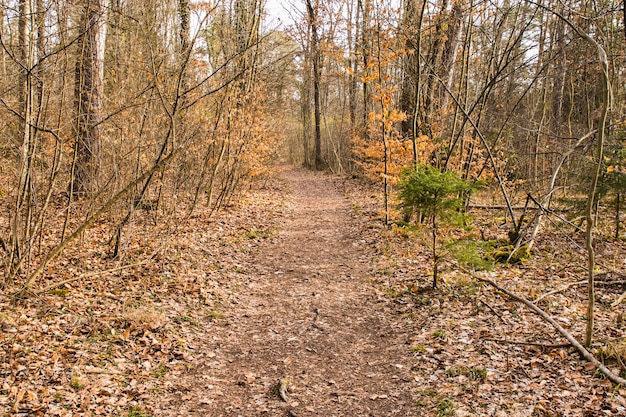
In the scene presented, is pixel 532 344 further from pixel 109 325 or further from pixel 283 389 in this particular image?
pixel 109 325

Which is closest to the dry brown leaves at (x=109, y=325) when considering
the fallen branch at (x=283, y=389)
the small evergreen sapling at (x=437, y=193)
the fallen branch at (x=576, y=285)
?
the fallen branch at (x=283, y=389)

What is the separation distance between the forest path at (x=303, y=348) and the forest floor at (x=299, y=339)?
21 mm

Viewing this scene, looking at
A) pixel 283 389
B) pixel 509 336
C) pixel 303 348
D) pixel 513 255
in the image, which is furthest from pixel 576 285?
pixel 283 389

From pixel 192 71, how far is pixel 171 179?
2.52 metres

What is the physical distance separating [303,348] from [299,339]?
23 cm

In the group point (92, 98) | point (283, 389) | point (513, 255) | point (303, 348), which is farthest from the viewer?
point (513, 255)

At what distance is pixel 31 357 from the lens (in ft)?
14.6

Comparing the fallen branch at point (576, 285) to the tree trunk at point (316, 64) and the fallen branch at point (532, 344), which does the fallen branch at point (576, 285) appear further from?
the tree trunk at point (316, 64)

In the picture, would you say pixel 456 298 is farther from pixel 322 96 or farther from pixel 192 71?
pixel 322 96

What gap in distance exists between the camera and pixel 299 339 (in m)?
5.72

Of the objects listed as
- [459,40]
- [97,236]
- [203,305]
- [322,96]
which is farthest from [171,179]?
[322,96]

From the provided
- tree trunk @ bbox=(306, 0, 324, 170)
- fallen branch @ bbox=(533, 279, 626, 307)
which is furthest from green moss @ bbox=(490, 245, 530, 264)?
tree trunk @ bbox=(306, 0, 324, 170)

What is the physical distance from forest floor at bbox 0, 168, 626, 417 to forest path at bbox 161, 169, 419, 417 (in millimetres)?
21

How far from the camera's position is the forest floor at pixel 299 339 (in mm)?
4172
